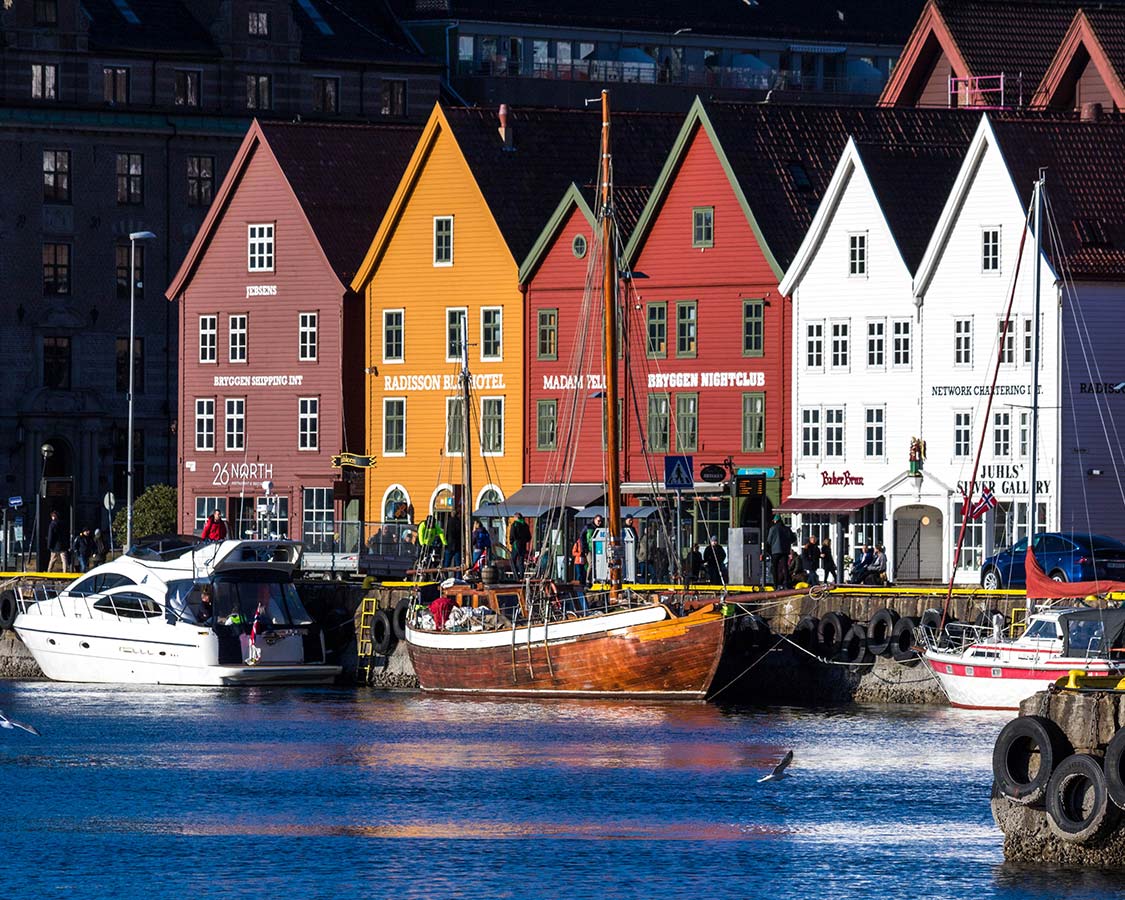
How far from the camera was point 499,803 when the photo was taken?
49.2m

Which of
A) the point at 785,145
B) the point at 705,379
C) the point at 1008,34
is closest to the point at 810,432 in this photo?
the point at 705,379

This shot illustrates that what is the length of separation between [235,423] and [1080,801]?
214 ft

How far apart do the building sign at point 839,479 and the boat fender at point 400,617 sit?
58.6 ft

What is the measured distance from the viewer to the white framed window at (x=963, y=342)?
3231 inches

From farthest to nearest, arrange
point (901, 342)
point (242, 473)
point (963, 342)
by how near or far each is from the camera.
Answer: point (242, 473)
point (901, 342)
point (963, 342)

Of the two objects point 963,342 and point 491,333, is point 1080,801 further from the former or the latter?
point 491,333

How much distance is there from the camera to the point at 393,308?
95625 mm

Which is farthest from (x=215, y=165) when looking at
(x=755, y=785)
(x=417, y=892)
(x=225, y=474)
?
(x=417, y=892)

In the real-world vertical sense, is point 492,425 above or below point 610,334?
below

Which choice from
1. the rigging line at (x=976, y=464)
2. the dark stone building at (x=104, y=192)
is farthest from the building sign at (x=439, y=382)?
the dark stone building at (x=104, y=192)

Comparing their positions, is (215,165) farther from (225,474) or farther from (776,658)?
(776,658)

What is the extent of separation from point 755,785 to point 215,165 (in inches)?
2752

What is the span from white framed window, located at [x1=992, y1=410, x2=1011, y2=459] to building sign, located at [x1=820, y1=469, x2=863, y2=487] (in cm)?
443

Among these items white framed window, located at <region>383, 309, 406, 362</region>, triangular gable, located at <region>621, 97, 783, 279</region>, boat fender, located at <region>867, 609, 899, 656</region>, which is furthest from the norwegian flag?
white framed window, located at <region>383, 309, 406, 362</region>
